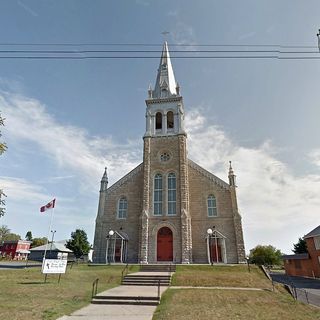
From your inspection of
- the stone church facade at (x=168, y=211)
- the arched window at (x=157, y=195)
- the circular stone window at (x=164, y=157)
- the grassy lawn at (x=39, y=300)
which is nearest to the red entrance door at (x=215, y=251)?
the stone church facade at (x=168, y=211)

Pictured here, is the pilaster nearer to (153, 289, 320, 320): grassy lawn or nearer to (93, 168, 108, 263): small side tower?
(93, 168, 108, 263): small side tower

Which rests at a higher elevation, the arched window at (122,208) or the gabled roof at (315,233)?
the arched window at (122,208)

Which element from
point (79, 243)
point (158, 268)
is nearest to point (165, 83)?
point (158, 268)

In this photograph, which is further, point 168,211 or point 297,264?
point 297,264

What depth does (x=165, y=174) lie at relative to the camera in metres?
27.0

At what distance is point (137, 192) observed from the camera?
2728 cm

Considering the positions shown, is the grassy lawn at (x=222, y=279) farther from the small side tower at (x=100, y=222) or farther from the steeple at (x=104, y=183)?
the steeple at (x=104, y=183)

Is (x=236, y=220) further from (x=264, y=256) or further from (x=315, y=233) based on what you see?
(x=264, y=256)

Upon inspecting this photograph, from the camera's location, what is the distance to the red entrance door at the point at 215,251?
23438mm

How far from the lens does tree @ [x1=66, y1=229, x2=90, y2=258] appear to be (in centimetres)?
4175

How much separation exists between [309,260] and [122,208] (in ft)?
97.2

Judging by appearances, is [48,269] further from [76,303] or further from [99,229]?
[99,229]

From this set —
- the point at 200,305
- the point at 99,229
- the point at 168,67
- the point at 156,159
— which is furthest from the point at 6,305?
the point at 168,67

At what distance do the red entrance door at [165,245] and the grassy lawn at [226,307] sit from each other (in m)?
11.9
